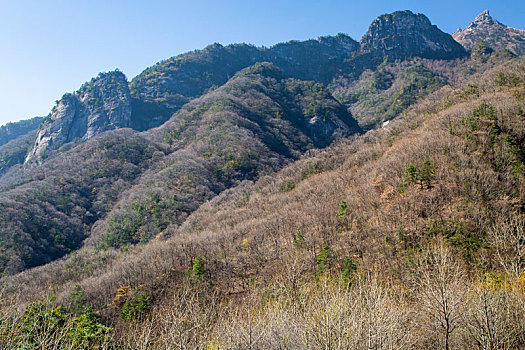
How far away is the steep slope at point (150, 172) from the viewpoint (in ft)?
301

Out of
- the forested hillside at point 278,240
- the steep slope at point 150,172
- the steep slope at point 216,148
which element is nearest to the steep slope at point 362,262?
the forested hillside at point 278,240

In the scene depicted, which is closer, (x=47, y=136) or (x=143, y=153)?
(x=143, y=153)

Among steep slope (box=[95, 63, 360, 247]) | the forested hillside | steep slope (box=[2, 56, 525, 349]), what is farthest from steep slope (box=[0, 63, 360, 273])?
steep slope (box=[2, 56, 525, 349])

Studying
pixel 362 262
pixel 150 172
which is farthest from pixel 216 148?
pixel 362 262

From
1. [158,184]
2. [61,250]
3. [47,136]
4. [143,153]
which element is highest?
[47,136]

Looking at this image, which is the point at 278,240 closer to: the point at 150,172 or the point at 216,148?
the point at 216,148

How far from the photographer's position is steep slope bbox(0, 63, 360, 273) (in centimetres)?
9162

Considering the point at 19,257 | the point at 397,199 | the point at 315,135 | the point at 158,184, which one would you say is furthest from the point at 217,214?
the point at 315,135

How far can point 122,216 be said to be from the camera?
98.1 metres

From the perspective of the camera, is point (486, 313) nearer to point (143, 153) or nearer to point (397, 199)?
point (397, 199)

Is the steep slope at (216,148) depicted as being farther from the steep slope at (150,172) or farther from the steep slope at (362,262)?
the steep slope at (362,262)

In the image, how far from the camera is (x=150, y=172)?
5049 inches

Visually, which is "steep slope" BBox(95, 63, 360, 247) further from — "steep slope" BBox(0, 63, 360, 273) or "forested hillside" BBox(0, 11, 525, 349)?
"forested hillside" BBox(0, 11, 525, 349)

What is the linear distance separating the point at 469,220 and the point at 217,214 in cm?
6461
